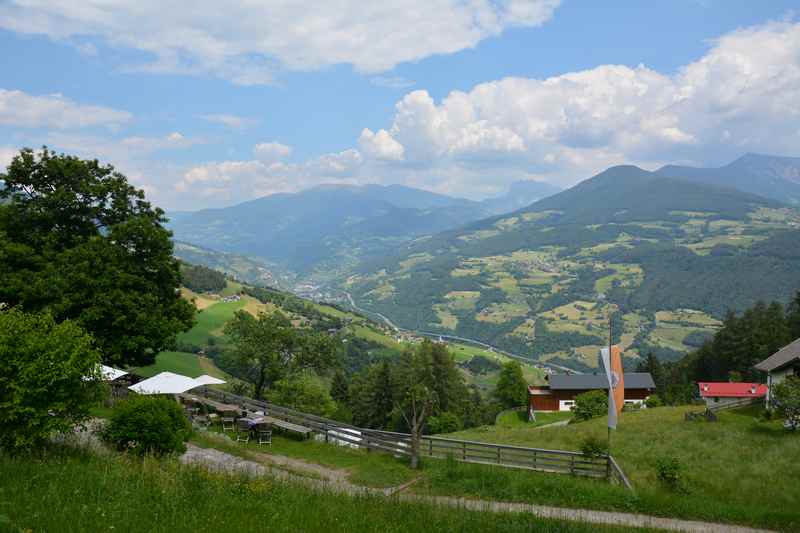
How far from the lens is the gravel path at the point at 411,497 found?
11.0 metres

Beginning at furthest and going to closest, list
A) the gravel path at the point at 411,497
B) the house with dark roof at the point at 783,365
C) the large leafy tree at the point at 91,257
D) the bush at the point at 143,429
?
the house with dark roof at the point at 783,365 → the large leafy tree at the point at 91,257 → the bush at the point at 143,429 → the gravel path at the point at 411,497

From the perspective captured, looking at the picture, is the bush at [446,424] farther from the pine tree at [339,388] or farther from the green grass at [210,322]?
the green grass at [210,322]

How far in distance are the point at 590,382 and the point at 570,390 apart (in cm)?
266

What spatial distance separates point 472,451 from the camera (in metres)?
18.1

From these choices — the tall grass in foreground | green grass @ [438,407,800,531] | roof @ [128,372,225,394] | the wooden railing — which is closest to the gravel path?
green grass @ [438,407,800,531]

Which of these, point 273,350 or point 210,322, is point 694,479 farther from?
point 210,322

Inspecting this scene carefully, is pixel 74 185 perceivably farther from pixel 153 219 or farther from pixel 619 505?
pixel 619 505

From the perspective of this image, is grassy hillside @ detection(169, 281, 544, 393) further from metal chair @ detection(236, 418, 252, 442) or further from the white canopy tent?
metal chair @ detection(236, 418, 252, 442)

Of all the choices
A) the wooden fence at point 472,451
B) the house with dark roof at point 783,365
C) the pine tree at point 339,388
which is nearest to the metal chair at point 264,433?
the wooden fence at point 472,451

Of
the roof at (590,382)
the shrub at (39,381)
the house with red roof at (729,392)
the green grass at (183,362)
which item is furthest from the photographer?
the green grass at (183,362)

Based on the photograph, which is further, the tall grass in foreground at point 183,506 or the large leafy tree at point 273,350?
the large leafy tree at point 273,350

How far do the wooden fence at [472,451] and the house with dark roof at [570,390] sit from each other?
41.2 meters

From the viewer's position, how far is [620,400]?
164 feet

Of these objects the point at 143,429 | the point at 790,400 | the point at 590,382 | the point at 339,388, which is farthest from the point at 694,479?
the point at 339,388
